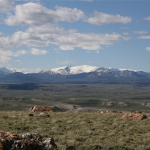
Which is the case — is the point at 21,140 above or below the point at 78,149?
above

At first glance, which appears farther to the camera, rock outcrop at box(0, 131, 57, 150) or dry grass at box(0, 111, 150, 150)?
dry grass at box(0, 111, 150, 150)

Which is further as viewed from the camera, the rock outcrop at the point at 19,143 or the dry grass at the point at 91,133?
the dry grass at the point at 91,133

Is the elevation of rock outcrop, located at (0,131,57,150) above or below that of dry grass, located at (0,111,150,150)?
above

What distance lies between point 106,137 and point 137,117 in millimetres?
11819

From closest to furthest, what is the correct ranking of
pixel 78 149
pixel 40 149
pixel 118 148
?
pixel 40 149 → pixel 78 149 → pixel 118 148

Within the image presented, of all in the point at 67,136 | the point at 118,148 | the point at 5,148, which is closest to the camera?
the point at 5,148

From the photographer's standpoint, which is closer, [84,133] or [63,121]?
[84,133]

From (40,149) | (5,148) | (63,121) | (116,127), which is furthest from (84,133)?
(5,148)

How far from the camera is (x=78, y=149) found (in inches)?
595

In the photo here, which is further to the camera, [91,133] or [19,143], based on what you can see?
[91,133]

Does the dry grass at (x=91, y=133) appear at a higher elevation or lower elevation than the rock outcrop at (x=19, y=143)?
lower

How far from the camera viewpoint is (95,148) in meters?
15.7

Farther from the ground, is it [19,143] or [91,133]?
[19,143]

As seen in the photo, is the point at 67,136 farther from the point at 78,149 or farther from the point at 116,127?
the point at 116,127
